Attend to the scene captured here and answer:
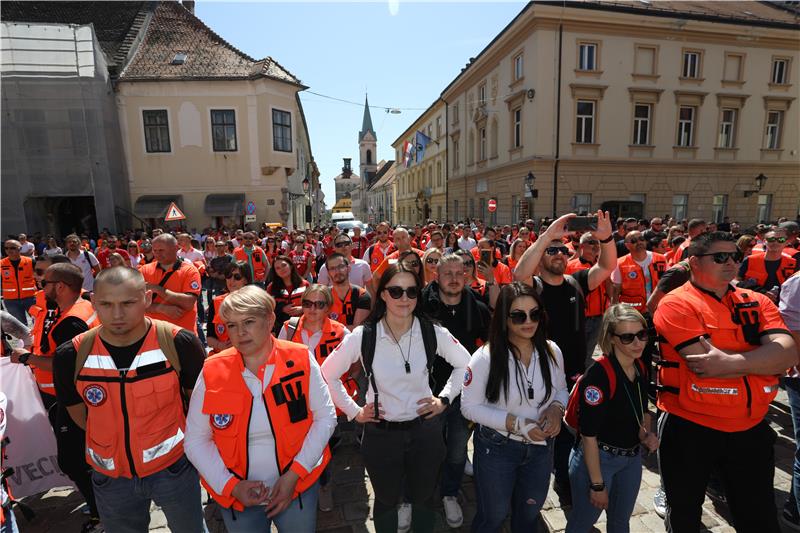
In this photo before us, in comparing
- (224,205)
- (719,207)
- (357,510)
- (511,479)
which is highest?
(224,205)

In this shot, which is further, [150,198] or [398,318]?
[150,198]

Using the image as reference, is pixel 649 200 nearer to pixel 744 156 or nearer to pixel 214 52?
pixel 744 156

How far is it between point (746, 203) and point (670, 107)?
24.8 feet

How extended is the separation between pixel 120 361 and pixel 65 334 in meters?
1.00

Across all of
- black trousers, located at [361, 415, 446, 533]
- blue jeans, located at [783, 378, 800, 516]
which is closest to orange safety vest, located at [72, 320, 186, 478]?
black trousers, located at [361, 415, 446, 533]

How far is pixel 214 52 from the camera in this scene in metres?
23.0

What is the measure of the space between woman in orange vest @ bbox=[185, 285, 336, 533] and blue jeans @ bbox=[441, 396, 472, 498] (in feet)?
4.26

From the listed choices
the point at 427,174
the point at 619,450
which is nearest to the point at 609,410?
the point at 619,450

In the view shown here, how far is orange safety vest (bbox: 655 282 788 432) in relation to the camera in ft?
7.50

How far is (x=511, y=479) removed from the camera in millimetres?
2438

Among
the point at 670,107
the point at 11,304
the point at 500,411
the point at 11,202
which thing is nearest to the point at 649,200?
the point at 670,107

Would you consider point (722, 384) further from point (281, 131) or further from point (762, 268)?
point (281, 131)

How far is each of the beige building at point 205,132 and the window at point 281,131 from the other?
2.1 inches

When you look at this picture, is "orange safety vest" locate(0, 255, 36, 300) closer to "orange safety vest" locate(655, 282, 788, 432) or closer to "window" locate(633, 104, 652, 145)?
"orange safety vest" locate(655, 282, 788, 432)
